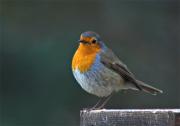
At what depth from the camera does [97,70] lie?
244 inches

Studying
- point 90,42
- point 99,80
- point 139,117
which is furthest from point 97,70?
point 139,117

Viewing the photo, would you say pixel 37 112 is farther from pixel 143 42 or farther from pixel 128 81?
pixel 128 81

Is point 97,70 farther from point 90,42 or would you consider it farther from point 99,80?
point 90,42

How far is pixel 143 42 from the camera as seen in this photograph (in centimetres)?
1090

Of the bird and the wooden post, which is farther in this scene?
the bird

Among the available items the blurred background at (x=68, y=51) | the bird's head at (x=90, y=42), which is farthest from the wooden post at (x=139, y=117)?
the blurred background at (x=68, y=51)

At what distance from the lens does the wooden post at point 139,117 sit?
4012 mm

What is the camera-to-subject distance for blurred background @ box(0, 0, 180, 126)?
9.95m

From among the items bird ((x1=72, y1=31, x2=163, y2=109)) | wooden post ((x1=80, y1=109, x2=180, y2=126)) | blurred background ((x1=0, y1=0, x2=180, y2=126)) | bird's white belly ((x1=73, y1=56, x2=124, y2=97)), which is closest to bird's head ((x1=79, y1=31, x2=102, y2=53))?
bird ((x1=72, y1=31, x2=163, y2=109))

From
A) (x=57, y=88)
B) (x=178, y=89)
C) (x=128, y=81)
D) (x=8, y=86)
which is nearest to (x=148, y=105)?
(x=178, y=89)

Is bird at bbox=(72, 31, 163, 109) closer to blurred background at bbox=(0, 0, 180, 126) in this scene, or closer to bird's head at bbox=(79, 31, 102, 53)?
bird's head at bbox=(79, 31, 102, 53)

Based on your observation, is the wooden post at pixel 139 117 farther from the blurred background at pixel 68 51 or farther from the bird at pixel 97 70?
the blurred background at pixel 68 51

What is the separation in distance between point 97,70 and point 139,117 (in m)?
2.14

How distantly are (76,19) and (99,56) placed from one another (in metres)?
4.50
